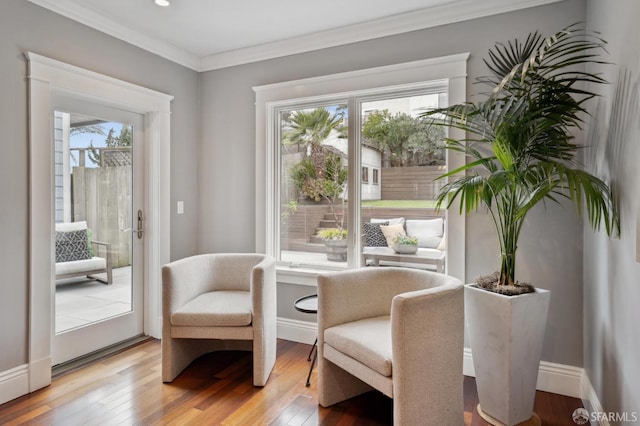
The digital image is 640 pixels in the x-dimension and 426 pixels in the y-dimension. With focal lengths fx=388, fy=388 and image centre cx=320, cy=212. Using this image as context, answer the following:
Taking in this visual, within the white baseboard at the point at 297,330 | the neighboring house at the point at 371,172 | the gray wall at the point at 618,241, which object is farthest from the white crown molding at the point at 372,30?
the white baseboard at the point at 297,330

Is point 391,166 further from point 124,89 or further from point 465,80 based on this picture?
point 124,89

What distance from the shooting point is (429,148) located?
2836 mm

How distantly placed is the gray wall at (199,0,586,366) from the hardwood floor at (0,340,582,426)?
65 cm

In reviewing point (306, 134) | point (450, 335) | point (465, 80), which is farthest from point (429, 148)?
point (450, 335)

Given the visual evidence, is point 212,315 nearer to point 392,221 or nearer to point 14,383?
point 14,383

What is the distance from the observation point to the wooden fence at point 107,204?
2850 mm

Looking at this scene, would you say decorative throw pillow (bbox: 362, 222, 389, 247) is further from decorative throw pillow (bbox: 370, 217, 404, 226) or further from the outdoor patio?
the outdoor patio

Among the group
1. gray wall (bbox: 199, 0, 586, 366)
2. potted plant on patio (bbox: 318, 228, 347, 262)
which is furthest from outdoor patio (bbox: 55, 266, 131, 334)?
potted plant on patio (bbox: 318, 228, 347, 262)

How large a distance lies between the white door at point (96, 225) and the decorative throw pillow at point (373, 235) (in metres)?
1.88

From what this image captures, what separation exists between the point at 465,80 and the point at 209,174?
231cm

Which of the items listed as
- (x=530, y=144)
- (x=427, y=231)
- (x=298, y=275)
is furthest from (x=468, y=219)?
(x=298, y=275)

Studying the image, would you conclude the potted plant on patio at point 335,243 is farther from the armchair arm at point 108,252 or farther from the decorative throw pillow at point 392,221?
the armchair arm at point 108,252

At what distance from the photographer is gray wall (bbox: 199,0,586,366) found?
Answer: 238 centimetres

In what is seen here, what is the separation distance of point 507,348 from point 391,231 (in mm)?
1274
